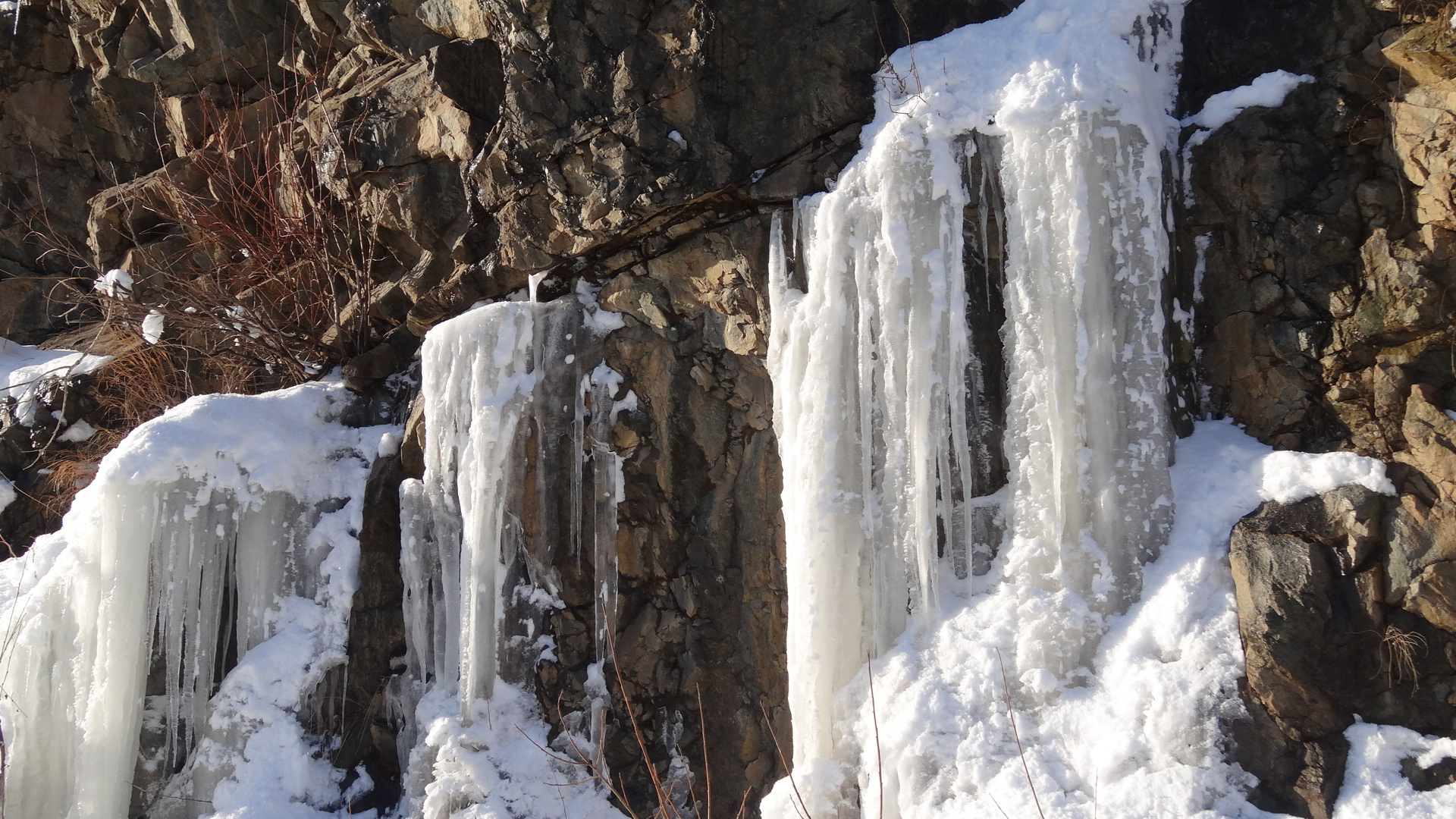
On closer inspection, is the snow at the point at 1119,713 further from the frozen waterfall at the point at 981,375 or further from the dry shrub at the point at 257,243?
the dry shrub at the point at 257,243

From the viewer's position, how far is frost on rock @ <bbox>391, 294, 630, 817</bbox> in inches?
227

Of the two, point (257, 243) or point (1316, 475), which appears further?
point (257, 243)

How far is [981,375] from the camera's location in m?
5.01

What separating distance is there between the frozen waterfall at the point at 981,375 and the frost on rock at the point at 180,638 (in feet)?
9.72

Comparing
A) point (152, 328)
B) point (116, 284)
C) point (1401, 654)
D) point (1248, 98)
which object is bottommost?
point (1401, 654)

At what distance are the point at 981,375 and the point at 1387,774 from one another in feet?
7.59

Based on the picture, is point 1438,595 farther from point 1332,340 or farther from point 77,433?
point 77,433

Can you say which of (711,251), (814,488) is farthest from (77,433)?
(814,488)

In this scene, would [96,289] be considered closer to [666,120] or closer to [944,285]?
[666,120]

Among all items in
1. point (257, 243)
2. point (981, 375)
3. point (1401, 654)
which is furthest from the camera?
point (257, 243)

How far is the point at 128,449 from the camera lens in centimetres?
593

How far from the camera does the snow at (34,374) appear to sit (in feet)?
26.9

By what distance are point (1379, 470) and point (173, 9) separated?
8896mm

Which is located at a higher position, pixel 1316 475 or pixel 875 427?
pixel 875 427
